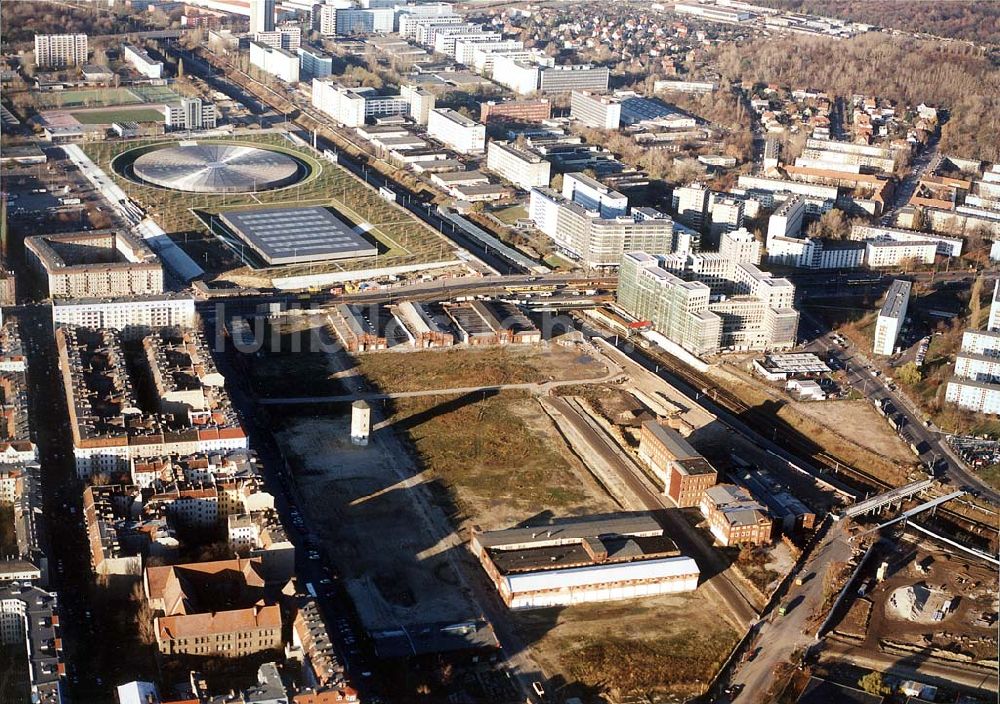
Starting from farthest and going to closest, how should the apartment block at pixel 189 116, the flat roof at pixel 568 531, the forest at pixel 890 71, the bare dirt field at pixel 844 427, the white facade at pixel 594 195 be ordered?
the forest at pixel 890 71, the apartment block at pixel 189 116, the white facade at pixel 594 195, the bare dirt field at pixel 844 427, the flat roof at pixel 568 531

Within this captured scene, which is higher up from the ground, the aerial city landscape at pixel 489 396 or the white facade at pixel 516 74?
the white facade at pixel 516 74

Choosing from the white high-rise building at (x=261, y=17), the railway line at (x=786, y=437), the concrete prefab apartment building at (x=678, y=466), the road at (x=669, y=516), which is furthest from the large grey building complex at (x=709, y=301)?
the white high-rise building at (x=261, y=17)

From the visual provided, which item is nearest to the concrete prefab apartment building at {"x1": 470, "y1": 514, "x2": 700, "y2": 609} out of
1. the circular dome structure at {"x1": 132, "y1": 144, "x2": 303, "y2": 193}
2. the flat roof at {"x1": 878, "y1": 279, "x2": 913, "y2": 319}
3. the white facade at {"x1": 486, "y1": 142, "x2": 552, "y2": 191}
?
the flat roof at {"x1": 878, "y1": 279, "x2": 913, "y2": 319}

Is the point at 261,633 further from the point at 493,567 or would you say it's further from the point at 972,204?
the point at 972,204

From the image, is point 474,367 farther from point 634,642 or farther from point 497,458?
point 634,642

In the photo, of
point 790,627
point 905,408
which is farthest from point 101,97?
point 790,627

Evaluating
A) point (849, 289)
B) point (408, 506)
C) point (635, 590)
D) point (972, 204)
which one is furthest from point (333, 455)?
point (972, 204)

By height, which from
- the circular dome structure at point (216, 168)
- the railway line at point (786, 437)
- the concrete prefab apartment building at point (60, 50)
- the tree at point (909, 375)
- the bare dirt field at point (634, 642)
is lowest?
the bare dirt field at point (634, 642)

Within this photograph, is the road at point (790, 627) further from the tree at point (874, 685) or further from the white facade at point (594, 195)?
the white facade at point (594, 195)
